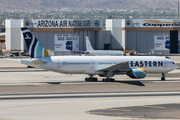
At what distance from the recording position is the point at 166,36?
121 metres

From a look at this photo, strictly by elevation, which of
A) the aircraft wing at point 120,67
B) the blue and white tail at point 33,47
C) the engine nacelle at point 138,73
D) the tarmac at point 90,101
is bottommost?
the tarmac at point 90,101

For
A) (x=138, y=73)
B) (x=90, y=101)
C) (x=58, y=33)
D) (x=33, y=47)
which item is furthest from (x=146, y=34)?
Answer: (x=90, y=101)

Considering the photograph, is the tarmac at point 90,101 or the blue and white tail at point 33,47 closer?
the tarmac at point 90,101

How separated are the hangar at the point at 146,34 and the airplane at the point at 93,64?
235 feet

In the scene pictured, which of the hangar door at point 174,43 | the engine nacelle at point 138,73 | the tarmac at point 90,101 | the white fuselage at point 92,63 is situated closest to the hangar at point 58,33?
the hangar door at point 174,43

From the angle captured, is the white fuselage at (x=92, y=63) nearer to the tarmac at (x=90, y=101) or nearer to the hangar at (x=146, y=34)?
the tarmac at (x=90, y=101)

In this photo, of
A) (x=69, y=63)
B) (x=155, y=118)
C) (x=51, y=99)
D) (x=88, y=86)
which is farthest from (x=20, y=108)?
(x=69, y=63)

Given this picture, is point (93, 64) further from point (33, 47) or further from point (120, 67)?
point (33, 47)

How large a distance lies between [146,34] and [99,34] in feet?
62.2

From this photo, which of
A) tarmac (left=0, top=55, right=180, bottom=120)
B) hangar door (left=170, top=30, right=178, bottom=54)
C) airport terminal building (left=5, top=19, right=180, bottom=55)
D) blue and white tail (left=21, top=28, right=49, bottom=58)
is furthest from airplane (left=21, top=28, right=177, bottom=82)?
hangar door (left=170, top=30, right=178, bottom=54)

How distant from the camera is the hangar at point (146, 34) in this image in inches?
4690

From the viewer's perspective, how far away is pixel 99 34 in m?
117

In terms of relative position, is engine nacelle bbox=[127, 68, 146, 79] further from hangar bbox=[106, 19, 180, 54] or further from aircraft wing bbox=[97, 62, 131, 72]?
hangar bbox=[106, 19, 180, 54]

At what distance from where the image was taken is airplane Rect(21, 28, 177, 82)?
44.0 metres
